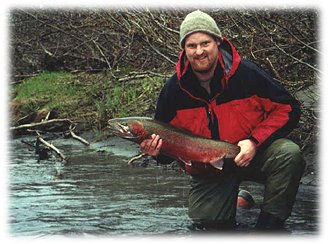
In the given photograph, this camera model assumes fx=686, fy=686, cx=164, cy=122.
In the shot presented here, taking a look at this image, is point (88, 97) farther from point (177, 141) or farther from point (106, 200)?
point (177, 141)

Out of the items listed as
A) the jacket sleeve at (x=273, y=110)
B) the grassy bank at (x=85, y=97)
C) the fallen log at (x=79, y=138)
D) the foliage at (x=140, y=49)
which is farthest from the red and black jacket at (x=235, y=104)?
the fallen log at (x=79, y=138)

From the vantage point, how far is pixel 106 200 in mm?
6359

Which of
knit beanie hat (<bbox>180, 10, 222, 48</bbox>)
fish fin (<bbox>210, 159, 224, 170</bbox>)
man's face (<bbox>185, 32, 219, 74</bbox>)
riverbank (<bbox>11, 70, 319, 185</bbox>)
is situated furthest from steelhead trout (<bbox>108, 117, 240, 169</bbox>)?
riverbank (<bbox>11, 70, 319, 185</bbox>)

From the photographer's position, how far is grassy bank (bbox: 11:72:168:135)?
1053 centimetres

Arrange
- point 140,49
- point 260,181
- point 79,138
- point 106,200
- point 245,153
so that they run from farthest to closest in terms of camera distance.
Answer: point 79,138 < point 140,49 < point 106,200 < point 260,181 < point 245,153

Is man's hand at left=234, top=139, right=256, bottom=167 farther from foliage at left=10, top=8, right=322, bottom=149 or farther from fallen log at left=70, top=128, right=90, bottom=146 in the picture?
fallen log at left=70, top=128, right=90, bottom=146

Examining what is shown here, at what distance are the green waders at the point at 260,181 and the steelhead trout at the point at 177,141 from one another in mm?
184

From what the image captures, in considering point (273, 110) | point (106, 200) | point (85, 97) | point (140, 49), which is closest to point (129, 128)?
point (273, 110)

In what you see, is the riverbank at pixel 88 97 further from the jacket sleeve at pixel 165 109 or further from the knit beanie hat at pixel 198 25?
the knit beanie hat at pixel 198 25

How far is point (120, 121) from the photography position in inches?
201

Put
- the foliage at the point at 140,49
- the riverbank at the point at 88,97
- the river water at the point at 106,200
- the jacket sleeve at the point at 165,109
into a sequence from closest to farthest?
the river water at the point at 106,200 < the jacket sleeve at the point at 165,109 < the foliage at the point at 140,49 < the riverbank at the point at 88,97

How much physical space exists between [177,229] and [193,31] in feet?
4.91

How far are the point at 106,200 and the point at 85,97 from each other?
6300 mm

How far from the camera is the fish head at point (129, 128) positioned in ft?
16.7
